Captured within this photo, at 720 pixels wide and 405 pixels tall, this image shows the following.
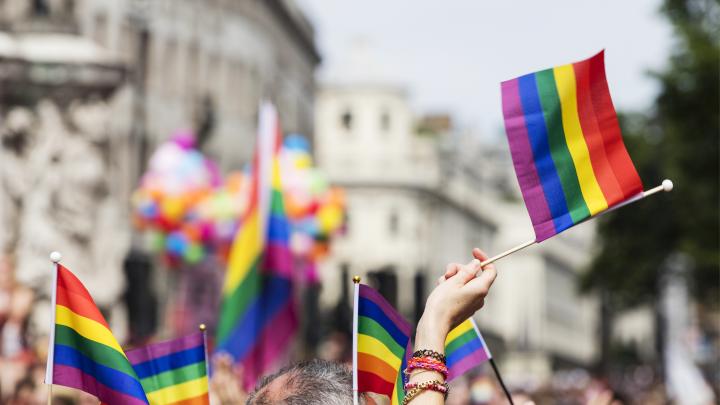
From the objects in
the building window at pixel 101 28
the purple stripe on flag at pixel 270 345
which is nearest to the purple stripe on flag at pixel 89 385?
the purple stripe on flag at pixel 270 345

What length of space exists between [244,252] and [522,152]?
34.3ft

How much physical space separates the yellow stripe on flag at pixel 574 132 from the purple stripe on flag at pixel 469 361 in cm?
70

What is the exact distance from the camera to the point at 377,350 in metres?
4.61

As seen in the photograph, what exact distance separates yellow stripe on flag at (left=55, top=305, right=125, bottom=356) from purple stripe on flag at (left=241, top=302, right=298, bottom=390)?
799cm

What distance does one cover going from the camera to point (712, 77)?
111ft

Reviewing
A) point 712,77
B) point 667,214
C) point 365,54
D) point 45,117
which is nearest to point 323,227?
point 45,117

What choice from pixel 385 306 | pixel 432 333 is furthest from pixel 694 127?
pixel 432 333

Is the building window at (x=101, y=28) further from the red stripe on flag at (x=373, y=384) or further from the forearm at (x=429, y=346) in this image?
the forearm at (x=429, y=346)

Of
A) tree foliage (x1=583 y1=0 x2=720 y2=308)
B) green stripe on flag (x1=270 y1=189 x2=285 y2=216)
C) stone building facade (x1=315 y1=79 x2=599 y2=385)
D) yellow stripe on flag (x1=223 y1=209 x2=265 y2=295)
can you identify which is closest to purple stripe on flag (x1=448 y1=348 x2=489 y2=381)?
yellow stripe on flag (x1=223 y1=209 x2=265 y2=295)

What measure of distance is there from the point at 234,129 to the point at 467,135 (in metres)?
71.1

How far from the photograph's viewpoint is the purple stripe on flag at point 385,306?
454 centimetres

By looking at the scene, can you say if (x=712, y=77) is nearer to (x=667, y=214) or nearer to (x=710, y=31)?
(x=710, y=31)

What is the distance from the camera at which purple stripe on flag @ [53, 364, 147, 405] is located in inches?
189

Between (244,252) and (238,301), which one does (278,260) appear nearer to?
(244,252)
